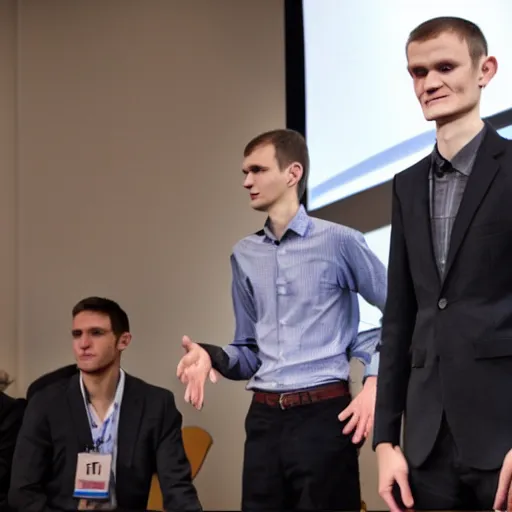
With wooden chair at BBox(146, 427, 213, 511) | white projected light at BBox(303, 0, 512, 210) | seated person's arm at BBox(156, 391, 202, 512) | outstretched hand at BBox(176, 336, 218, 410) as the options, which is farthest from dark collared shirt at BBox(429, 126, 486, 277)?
wooden chair at BBox(146, 427, 213, 511)

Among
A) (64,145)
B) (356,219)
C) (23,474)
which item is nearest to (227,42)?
(64,145)

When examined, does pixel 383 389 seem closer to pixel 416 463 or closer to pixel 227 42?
pixel 416 463

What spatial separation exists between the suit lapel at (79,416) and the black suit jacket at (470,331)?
5.30ft

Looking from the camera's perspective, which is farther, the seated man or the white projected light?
the seated man

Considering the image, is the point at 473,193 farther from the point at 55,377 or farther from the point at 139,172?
the point at 139,172

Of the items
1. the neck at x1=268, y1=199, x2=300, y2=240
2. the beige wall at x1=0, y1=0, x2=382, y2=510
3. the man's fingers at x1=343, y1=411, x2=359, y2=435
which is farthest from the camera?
the beige wall at x1=0, y1=0, x2=382, y2=510

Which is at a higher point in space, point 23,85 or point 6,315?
point 23,85

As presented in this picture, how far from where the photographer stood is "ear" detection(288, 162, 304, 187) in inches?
98.1

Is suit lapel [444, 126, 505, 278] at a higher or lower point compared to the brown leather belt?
higher

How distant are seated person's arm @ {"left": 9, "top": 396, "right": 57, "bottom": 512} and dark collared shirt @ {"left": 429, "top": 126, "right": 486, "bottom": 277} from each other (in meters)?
1.78

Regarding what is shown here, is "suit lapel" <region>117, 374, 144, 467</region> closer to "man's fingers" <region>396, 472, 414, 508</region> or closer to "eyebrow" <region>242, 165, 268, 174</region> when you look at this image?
"eyebrow" <region>242, 165, 268, 174</region>

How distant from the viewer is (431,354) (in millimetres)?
1370

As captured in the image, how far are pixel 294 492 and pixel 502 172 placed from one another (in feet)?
3.84

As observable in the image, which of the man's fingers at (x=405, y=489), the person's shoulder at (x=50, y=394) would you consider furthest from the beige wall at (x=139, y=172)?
the man's fingers at (x=405, y=489)
